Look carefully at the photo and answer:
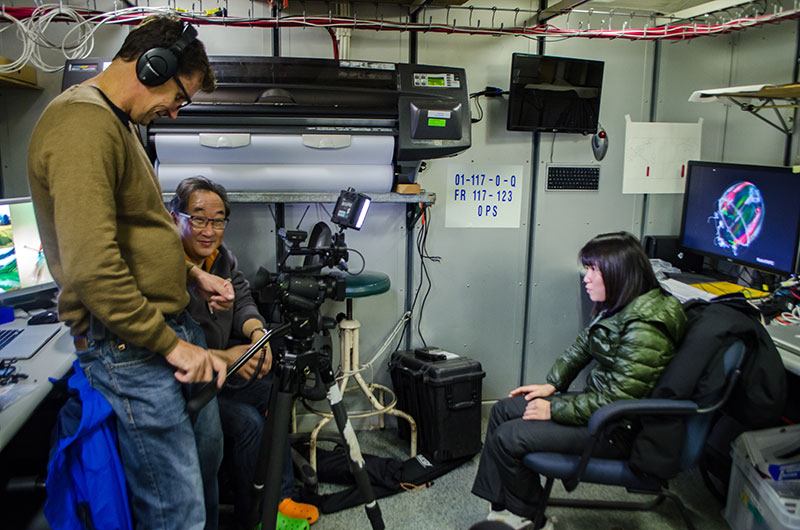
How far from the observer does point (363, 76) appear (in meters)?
2.31

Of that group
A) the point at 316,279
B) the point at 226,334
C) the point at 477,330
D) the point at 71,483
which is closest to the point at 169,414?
the point at 71,483

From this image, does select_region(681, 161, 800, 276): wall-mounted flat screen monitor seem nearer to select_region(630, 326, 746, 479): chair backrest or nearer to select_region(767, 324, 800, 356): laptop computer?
select_region(767, 324, 800, 356): laptop computer

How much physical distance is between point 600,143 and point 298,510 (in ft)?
7.31

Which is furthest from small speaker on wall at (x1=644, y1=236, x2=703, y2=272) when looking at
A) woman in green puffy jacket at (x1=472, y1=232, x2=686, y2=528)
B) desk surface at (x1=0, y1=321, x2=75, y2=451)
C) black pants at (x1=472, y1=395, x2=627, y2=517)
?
desk surface at (x1=0, y1=321, x2=75, y2=451)

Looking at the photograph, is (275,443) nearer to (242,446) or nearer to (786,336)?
(242,446)

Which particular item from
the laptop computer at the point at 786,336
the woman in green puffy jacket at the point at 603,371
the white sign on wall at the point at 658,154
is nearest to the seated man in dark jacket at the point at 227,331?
the woman in green puffy jacket at the point at 603,371

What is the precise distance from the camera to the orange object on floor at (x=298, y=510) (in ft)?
6.72


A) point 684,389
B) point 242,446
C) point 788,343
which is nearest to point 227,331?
point 242,446

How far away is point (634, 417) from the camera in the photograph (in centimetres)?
180

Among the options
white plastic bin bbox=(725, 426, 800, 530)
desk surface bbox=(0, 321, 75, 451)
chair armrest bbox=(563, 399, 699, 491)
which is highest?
desk surface bbox=(0, 321, 75, 451)

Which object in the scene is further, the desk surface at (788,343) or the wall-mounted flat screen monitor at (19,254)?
the wall-mounted flat screen monitor at (19,254)

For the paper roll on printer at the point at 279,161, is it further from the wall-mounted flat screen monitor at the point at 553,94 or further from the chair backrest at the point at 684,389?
the chair backrest at the point at 684,389

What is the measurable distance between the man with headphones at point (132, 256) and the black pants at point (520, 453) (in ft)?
3.20

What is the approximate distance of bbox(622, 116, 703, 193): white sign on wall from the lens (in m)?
2.94
